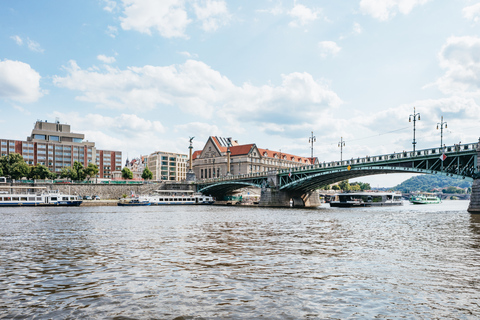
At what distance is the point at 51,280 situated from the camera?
647 inches

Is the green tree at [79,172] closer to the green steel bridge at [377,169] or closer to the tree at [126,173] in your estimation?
the tree at [126,173]

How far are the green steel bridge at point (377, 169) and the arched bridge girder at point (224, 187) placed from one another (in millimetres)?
476

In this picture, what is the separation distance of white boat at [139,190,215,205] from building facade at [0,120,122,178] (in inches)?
2872

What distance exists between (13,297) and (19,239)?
61.2ft

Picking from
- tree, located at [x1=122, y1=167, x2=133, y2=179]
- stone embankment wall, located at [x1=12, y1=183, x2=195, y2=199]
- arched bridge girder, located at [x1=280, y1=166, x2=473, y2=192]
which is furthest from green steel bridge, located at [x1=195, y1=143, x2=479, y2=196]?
tree, located at [x1=122, y1=167, x2=133, y2=179]

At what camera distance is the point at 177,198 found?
123125 millimetres

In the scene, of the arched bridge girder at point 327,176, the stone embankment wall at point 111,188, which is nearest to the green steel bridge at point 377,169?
the arched bridge girder at point 327,176

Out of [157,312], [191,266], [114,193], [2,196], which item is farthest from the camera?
[114,193]

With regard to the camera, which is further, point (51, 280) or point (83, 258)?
point (83, 258)

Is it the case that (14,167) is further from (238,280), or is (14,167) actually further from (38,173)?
(238,280)

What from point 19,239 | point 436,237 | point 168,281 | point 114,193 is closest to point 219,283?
point 168,281

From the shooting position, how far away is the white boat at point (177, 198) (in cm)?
11700

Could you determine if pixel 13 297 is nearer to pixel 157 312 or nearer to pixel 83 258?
pixel 157 312

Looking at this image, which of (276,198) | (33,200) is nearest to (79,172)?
(33,200)
